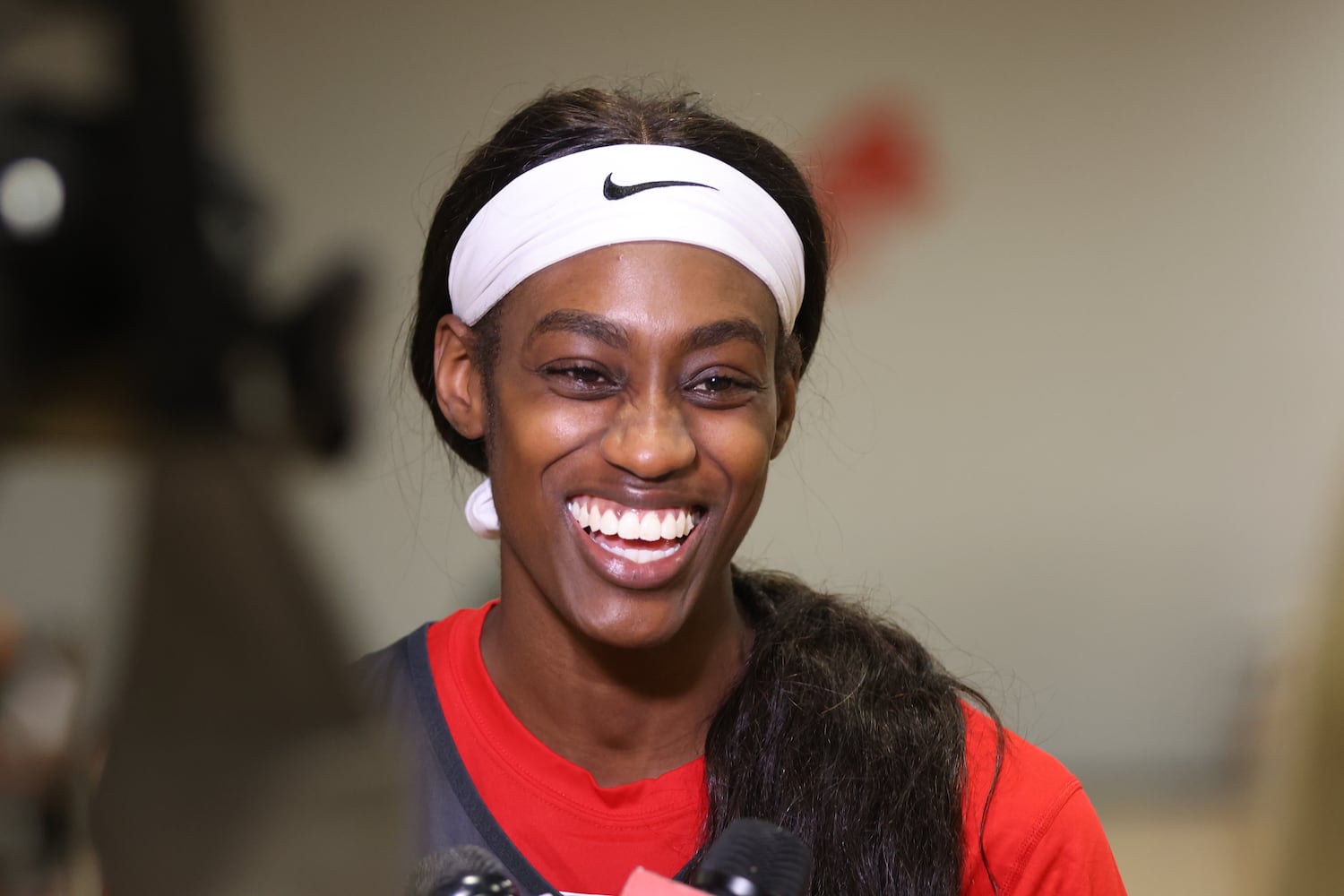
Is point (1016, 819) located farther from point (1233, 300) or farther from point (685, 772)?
point (1233, 300)

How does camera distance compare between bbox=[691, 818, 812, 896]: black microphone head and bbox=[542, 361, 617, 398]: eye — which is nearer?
bbox=[691, 818, 812, 896]: black microphone head

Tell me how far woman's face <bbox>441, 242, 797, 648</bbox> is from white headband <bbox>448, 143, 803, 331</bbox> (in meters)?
0.02

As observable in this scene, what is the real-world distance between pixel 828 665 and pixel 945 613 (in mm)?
2522

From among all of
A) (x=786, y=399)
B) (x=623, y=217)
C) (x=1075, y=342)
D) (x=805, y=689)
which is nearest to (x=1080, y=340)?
(x=1075, y=342)

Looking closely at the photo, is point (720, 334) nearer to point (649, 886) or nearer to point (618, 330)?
point (618, 330)

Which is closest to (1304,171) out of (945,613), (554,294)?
(945,613)

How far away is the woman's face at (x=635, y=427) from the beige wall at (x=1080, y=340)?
94.7 inches

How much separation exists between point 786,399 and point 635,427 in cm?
28

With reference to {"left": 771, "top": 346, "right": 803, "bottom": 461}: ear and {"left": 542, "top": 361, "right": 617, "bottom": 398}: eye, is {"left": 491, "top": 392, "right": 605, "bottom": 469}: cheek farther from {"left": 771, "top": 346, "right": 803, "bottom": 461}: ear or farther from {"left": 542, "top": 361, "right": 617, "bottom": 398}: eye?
{"left": 771, "top": 346, "right": 803, "bottom": 461}: ear

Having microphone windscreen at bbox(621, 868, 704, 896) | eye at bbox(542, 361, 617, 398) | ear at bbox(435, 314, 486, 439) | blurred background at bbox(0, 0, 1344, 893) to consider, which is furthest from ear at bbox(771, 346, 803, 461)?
blurred background at bbox(0, 0, 1344, 893)

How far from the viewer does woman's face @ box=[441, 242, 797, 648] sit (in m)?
1.40

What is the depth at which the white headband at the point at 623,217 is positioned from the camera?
1.45 meters

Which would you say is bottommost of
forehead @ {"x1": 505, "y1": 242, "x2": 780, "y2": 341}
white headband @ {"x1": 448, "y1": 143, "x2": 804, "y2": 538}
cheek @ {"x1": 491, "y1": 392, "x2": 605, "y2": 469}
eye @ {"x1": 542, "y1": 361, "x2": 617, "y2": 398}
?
cheek @ {"x1": 491, "y1": 392, "x2": 605, "y2": 469}

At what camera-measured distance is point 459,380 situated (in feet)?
5.32
